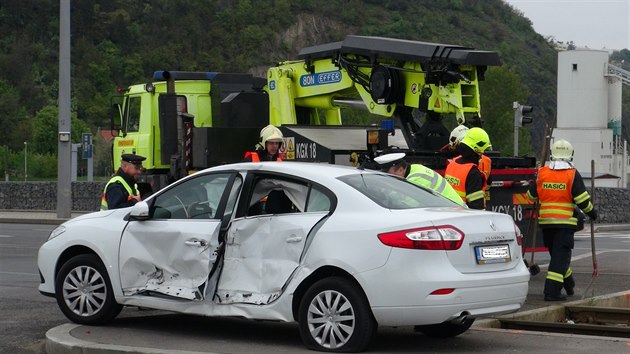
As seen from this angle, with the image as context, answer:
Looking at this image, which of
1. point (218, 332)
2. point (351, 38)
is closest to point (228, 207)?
point (218, 332)

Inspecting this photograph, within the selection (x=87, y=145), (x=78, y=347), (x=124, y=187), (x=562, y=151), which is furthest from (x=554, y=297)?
(x=87, y=145)

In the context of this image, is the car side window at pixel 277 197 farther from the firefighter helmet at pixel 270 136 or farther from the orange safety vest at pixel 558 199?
the orange safety vest at pixel 558 199

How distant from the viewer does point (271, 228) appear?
28.8 ft

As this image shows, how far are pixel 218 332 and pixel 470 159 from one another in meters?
3.74

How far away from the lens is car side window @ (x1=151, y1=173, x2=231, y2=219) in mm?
9289

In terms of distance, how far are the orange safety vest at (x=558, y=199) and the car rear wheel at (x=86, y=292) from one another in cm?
470

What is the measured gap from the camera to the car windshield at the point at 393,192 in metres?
8.60

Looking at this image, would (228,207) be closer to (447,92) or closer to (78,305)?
(78,305)

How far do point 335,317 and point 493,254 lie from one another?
1317 millimetres

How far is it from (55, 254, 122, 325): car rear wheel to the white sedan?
11mm

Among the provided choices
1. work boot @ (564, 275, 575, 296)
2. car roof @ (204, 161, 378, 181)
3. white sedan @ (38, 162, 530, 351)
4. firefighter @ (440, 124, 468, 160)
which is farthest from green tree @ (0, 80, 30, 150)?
car roof @ (204, 161, 378, 181)

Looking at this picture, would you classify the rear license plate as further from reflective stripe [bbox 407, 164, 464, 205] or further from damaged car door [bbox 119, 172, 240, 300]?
damaged car door [bbox 119, 172, 240, 300]

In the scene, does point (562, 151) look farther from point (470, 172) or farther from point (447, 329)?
point (447, 329)

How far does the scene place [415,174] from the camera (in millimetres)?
10312
